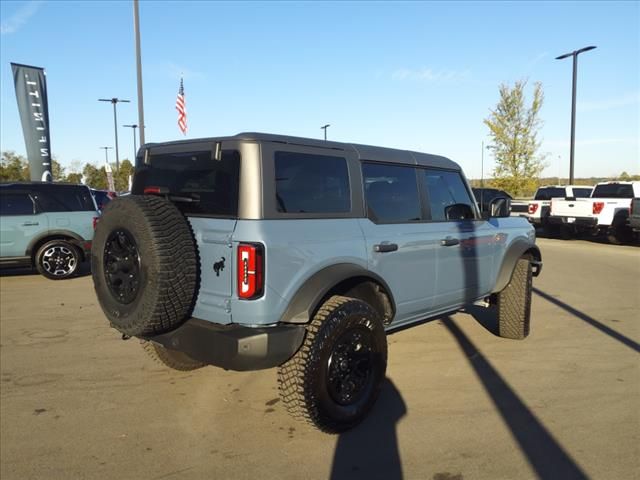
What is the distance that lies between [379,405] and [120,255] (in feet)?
7.23

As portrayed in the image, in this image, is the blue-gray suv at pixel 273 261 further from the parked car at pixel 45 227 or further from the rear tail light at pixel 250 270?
the parked car at pixel 45 227

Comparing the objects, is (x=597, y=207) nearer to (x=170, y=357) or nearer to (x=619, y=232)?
(x=619, y=232)

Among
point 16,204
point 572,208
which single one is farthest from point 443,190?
point 572,208

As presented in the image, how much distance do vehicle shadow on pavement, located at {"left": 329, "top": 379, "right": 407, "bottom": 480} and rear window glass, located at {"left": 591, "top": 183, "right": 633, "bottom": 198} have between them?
15.7 meters

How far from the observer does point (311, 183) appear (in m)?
3.55

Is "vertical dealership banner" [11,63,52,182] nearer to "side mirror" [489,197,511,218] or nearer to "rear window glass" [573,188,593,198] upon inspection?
"side mirror" [489,197,511,218]

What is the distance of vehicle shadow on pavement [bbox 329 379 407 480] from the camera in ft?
9.85

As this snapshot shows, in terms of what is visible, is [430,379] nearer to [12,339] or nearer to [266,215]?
[266,215]

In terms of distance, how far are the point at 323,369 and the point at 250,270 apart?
82 cm

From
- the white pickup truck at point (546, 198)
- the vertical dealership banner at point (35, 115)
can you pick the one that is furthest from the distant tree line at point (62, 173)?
the white pickup truck at point (546, 198)

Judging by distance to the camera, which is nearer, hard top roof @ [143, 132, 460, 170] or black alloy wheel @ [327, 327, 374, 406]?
hard top roof @ [143, 132, 460, 170]

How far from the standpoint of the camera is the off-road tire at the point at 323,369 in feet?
10.5

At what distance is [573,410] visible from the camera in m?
3.79

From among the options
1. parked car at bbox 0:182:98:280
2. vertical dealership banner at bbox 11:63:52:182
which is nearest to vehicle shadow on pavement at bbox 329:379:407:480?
parked car at bbox 0:182:98:280
